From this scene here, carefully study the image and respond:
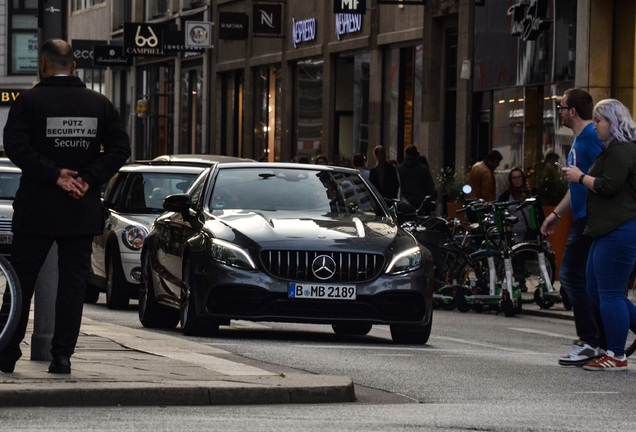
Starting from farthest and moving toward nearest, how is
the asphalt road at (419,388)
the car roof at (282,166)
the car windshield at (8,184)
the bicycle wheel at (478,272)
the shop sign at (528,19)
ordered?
the shop sign at (528,19) < the car windshield at (8,184) < the bicycle wheel at (478,272) < the car roof at (282,166) < the asphalt road at (419,388)

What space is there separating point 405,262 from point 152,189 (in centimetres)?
577

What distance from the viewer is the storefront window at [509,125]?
96.0 feet

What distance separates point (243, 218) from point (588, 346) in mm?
3087

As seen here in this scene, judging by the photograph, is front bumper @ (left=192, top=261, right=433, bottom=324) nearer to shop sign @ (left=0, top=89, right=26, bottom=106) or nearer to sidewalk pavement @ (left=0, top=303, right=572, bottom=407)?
sidewalk pavement @ (left=0, top=303, right=572, bottom=407)

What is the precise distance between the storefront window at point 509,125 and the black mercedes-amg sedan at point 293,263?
50.5 feet

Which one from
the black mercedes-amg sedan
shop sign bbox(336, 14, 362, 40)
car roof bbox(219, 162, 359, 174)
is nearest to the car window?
car roof bbox(219, 162, 359, 174)

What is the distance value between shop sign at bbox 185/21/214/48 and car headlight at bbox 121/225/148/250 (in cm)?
2803

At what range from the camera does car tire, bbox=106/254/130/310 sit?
57.3 feet

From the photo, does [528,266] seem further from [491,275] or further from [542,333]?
[542,333]

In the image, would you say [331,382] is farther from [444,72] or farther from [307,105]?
[307,105]

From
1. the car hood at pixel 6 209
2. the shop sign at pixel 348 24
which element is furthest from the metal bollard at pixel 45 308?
the shop sign at pixel 348 24

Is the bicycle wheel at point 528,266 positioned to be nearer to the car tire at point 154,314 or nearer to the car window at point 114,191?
the car window at point 114,191

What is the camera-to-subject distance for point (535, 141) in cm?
2844

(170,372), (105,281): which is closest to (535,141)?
(105,281)
